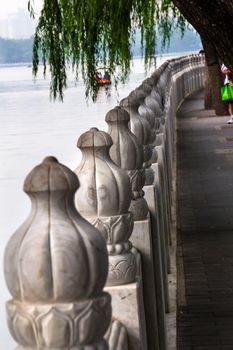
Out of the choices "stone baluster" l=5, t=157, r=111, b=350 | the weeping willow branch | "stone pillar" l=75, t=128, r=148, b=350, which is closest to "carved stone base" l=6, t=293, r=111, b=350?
"stone baluster" l=5, t=157, r=111, b=350

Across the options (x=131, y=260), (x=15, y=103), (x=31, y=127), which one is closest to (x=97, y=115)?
(x=31, y=127)

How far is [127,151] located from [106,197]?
4.43 feet

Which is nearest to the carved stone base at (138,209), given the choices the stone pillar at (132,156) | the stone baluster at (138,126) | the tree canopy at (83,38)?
the stone pillar at (132,156)

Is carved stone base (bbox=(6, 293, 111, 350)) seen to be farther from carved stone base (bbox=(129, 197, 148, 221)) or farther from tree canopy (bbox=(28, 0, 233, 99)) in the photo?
tree canopy (bbox=(28, 0, 233, 99))

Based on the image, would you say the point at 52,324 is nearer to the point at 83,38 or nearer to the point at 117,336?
the point at 117,336

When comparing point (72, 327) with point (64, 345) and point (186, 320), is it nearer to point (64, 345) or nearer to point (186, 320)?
point (64, 345)

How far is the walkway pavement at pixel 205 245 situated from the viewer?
23.3 feet

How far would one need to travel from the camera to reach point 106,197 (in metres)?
4.03

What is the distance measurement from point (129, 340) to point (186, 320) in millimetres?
3453

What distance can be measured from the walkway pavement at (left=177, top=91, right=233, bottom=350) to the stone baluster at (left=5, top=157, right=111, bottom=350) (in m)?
3.95

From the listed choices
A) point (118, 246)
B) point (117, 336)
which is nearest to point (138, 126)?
point (118, 246)

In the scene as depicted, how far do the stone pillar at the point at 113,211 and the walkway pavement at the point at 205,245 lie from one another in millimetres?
2501

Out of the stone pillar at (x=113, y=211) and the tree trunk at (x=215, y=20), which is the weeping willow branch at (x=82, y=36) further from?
the stone pillar at (x=113, y=211)

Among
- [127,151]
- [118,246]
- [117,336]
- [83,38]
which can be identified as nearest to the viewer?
[117,336]
